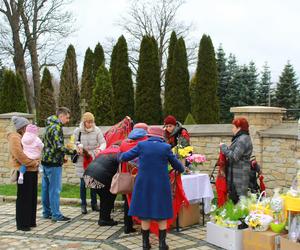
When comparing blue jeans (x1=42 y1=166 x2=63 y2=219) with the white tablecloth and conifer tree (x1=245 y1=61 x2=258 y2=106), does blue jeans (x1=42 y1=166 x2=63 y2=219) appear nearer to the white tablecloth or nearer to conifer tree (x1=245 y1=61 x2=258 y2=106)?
the white tablecloth

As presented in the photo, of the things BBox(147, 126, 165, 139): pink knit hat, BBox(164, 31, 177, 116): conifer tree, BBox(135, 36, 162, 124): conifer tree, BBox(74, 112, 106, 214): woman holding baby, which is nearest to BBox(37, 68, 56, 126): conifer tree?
BBox(135, 36, 162, 124): conifer tree

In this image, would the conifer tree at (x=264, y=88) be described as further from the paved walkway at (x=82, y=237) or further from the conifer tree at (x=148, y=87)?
the paved walkway at (x=82, y=237)

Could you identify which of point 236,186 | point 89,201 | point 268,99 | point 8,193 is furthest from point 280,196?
point 268,99

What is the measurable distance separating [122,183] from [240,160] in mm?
1617

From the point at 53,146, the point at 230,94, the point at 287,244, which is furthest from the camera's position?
the point at 230,94

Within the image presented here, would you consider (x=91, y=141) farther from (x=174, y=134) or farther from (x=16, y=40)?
(x=16, y=40)

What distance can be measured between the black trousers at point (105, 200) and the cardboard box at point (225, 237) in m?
1.53

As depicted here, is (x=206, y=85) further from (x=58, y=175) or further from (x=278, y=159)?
(x=58, y=175)

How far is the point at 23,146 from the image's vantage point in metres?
5.89

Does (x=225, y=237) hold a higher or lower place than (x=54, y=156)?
lower

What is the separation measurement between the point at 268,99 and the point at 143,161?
20.5 m

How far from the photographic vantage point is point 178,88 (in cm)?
1712

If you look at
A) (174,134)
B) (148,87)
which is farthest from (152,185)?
(148,87)

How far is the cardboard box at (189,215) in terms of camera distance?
596 cm
